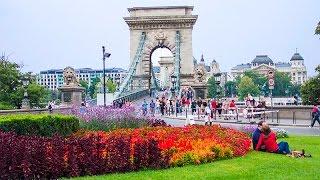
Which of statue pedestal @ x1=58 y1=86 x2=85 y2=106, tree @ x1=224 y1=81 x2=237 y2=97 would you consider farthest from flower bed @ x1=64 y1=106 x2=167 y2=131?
tree @ x1=224 y1=81 x2=237 y2=97

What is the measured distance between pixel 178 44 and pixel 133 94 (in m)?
17.2

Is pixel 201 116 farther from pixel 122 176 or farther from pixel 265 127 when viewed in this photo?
pixel 122 176

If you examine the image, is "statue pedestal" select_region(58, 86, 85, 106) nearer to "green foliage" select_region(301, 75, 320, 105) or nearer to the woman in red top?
"green foliage" select_region(301, 75, 320, 105)

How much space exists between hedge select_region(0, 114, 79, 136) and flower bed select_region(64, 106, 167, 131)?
241 cm

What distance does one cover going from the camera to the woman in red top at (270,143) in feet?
57.9

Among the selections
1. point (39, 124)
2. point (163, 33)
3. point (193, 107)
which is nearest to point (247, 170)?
point (39, 124)

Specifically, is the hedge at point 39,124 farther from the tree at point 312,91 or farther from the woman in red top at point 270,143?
the tree at point 312,91

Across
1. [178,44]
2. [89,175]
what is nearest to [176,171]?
[89,175]

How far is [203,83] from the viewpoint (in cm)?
6994

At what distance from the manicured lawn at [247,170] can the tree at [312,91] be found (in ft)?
91.3

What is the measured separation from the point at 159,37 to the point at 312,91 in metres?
40.9

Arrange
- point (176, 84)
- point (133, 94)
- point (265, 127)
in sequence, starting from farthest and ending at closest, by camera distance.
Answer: point (176, 84) < point (133, 94) < point (265, 127)

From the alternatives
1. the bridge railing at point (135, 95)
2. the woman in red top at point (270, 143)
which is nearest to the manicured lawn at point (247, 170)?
the woman in red top at point (270, 143)

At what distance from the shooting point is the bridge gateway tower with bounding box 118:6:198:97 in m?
82.1
